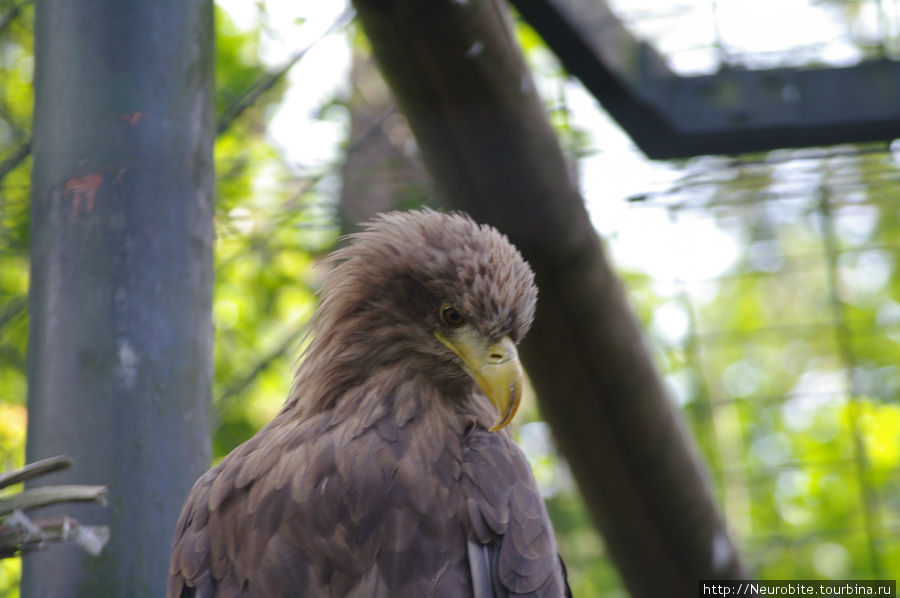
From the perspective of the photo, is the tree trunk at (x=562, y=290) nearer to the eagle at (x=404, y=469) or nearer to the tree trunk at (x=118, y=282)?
the eagle at (x=404, y=469)

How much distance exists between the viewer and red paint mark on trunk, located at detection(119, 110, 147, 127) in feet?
5.64

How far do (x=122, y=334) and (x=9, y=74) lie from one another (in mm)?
2711

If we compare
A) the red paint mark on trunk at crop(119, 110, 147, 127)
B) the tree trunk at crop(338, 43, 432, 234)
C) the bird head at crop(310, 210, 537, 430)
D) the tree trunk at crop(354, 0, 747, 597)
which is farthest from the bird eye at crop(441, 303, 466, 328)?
the tree trunk at crop(338, 43, 432, 234)

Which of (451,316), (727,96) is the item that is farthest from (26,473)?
(727,96)

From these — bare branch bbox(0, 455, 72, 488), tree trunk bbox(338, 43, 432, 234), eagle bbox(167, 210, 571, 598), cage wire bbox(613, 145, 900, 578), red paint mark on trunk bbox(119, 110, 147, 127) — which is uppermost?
red paint mark on trunk bbox(119, 110, 147, 127)

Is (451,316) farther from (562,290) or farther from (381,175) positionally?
(381,175)

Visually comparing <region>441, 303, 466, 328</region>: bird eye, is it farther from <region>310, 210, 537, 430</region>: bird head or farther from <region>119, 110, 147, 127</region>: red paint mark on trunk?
<region>119, 110, 147, 127</region>: red paint mark on trunk

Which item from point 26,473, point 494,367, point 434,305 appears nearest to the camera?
point 26,473

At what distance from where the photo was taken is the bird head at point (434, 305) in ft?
6.48

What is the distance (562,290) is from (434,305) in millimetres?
461

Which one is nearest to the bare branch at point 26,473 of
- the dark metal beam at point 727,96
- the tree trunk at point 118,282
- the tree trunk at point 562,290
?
the tree trunk at point 118,282

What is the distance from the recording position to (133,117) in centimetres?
173

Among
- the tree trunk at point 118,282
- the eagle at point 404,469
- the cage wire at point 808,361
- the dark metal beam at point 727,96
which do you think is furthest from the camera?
the cage wire at point 808,361

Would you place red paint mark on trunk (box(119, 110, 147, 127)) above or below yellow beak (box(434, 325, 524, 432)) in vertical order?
above
